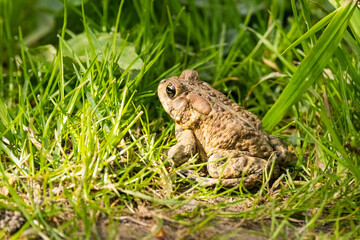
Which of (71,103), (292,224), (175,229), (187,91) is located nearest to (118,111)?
(71,103)

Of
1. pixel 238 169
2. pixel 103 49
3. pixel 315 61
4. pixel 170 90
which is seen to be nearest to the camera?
pixel 238 169

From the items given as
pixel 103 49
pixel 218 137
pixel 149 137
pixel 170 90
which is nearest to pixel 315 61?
pixel 218 137

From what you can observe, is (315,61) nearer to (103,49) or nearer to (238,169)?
(238,169)

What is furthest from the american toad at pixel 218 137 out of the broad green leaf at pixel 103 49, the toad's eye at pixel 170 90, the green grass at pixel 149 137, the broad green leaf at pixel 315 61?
the broad green leaf at pixel 103 49

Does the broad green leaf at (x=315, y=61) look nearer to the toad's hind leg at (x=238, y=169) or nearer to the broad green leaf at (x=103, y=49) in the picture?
the toad's hind leg at (x=238, y=169)

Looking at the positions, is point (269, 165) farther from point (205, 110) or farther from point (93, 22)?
point (93, 22)

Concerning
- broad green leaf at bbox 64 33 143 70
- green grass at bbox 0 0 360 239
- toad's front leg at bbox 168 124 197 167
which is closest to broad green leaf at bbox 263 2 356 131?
green grass at bbox 0 0 360 239

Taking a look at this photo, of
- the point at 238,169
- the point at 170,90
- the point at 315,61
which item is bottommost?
the point at 238,169
